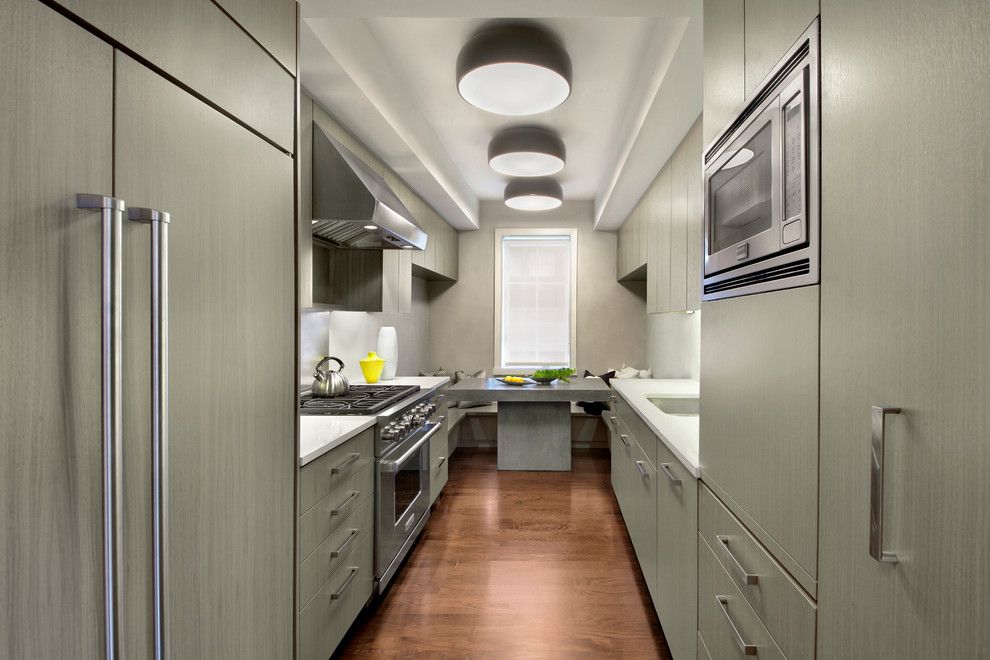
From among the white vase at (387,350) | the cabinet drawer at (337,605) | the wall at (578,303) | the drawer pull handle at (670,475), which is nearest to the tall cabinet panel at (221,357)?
the cabinet drawer at (337,605)

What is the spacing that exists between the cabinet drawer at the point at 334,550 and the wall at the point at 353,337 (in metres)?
0.66

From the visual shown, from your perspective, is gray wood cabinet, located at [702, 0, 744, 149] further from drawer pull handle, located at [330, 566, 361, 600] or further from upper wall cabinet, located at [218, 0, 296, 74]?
drawer pull handle, located at [330, 566, 361, 600]

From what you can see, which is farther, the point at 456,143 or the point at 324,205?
the point at 456,143

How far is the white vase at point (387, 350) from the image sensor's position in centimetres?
379

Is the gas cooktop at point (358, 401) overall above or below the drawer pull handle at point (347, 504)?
above

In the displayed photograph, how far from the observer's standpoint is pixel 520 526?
10.9 ft

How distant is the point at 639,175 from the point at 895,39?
2.98 m

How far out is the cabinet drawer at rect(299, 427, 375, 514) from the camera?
1663 millimetres

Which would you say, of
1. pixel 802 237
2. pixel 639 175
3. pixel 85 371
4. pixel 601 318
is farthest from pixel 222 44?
pixel 601 318

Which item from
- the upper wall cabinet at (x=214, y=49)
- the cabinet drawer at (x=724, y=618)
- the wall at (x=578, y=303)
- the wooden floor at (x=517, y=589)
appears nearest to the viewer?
the upper wall cabinet at (x=214, y=49)

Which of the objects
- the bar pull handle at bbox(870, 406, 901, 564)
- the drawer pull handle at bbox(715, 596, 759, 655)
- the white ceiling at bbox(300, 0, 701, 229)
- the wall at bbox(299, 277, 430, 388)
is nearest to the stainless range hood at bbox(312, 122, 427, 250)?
the white ceiling at bbox(300, 0, 701, 229)

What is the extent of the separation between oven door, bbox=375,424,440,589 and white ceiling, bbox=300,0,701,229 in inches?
65.6

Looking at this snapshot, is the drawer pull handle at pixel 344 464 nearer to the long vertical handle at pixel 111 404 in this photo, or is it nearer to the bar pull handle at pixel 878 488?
the long vertical handle at pixel 111 404

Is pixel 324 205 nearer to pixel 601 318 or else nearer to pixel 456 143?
pixel 456 143
